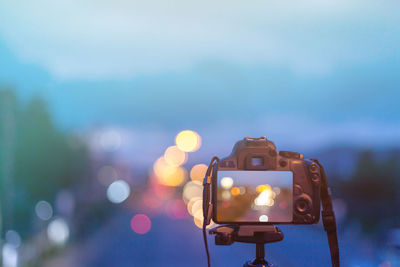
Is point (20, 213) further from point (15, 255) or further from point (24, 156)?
point (15, 255)

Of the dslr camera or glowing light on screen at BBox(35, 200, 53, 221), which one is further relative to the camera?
glowing light on screen at BBox(35, 200, 53, 221)

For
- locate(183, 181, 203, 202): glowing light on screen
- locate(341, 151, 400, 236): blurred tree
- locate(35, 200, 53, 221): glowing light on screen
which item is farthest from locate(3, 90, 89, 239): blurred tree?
locate(183, 181, 203, 202): glowing light on screen

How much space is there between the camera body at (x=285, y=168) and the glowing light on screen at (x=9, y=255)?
4.82m

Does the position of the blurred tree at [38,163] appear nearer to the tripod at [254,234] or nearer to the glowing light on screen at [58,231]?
the glowing light on screen at [58,231]

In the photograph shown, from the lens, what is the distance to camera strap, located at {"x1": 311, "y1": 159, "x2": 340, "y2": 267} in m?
2.03

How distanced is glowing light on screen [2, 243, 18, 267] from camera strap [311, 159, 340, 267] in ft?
16.1

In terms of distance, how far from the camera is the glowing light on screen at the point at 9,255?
5892 millimetres

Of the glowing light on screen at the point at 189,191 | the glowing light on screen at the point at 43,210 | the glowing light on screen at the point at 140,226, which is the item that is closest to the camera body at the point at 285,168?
the glowing light on screen at the point at 43,210

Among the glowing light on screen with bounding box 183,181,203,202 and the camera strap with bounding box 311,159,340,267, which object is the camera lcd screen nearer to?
the camera strap with bounding box 311,159,340,267

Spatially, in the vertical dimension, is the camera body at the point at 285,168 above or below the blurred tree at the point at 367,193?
above

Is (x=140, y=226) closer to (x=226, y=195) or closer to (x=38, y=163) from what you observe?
(x=38, y=163)

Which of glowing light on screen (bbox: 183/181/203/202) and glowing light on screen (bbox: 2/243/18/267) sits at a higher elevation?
glowing light on screen (bbox: 2/243/18/267)

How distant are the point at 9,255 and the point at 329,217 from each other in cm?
560

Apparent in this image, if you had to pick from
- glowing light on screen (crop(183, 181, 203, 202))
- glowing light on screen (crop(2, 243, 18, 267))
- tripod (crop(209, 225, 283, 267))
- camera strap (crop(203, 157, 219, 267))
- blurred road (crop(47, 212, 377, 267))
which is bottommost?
glowing light on screen (crop(183, 181, 203, 202))
